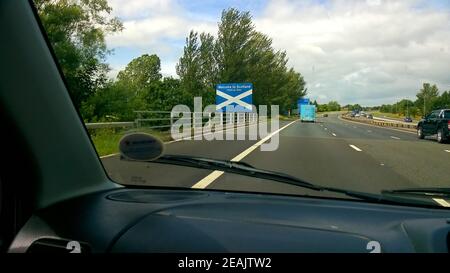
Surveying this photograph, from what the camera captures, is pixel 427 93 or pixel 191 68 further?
pixel 427 93

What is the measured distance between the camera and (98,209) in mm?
2156

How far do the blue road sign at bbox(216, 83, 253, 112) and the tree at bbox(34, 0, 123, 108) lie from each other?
156cm

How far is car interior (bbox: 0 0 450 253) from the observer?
5.90 feet

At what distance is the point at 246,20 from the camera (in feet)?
11.0

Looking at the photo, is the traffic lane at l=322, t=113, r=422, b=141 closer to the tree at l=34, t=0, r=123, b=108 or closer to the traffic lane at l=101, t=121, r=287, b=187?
the traffic lane at l=101, t=121, r=287, b=187

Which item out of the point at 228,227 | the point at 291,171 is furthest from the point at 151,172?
the point at 291,171

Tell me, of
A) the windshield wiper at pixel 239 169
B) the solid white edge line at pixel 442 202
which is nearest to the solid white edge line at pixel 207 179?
the windshield wiper at pixel 239 169

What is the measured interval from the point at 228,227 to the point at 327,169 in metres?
4.13

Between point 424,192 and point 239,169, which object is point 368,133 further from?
point 239,169

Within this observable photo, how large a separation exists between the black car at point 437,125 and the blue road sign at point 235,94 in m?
17.7

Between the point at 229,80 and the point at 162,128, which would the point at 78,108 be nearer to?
the point at 162,128

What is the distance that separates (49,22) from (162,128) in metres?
1.14

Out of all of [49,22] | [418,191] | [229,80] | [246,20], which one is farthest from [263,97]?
[49,22]

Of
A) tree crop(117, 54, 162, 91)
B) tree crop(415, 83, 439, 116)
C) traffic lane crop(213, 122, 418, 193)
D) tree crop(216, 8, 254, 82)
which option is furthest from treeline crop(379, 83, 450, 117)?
tree crop(117, 54, 162, 91)
